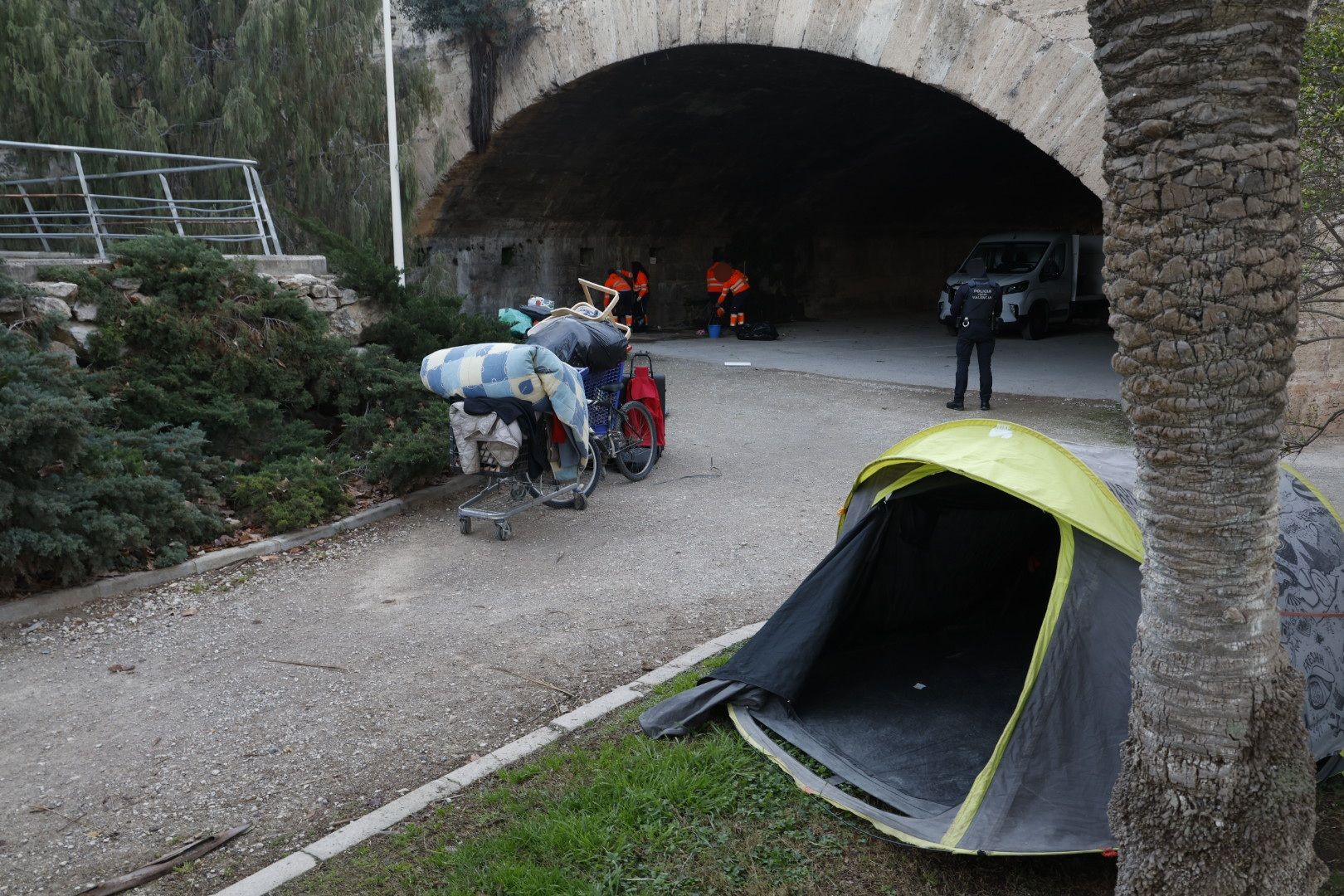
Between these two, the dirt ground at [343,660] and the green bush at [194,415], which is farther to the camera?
the green bush at [194,415]

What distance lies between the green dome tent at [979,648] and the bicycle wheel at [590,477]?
3.42 metres

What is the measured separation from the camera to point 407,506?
8.69 meters

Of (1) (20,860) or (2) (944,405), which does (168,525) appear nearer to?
(1) (20,860)

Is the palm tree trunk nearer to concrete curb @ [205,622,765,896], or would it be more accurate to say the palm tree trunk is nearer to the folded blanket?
concrete curb @ [205,622,765,896]

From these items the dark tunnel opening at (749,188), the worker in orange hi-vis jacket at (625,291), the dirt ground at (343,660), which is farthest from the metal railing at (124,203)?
the worker in orange hi-vis jacket at (625,291)

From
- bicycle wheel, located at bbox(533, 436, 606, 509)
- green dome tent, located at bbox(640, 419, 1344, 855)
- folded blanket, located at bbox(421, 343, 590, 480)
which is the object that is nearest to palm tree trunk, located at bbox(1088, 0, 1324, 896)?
green dome tent, located at bbox(640, 419, 1344, 855)

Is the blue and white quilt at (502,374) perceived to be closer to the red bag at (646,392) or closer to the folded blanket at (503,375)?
the folded blanket at (503,375)

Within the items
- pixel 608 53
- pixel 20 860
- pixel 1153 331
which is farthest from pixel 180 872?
pixel 608 53

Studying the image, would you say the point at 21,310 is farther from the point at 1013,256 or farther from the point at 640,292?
the point at 1013,256

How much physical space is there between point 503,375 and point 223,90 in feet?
29.0

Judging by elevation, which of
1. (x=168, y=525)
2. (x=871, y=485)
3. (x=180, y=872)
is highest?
(x=871, y=485)

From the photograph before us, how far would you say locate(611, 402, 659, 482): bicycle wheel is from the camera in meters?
9.41

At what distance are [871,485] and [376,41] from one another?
13665mm

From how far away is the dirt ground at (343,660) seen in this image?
4.22 metres
